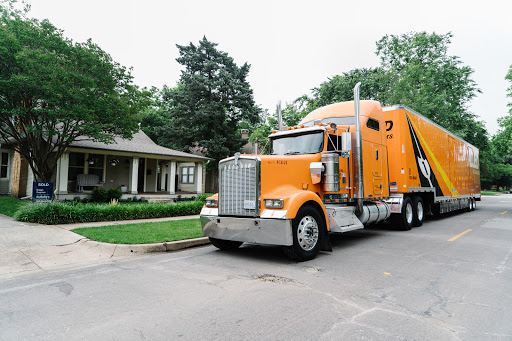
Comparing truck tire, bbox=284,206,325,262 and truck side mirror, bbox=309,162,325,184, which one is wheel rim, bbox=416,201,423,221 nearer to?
truck side mirror, bbox=309,162,325,184

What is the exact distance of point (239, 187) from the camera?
6020 millimetres

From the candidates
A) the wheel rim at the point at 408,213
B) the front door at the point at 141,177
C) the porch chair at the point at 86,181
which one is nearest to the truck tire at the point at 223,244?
the wheel rim at the point at 408,213

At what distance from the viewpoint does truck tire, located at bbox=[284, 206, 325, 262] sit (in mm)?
5695

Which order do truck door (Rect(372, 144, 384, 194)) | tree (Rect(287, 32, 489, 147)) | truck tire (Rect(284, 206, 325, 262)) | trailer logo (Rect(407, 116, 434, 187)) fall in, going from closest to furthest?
1. truck tire (Rect(284, 206, 325, 262))
2. truck door (Rect(372, 144, 384, 194))
3. trailer logo (Rect(407, 116, 434, 187))
4. tree (Rect(287, 32, 489, 147))

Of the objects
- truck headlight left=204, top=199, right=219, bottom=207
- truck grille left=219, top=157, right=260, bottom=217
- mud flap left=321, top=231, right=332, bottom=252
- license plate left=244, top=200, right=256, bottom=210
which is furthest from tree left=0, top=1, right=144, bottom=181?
Result: mud flap left=321, top=231, right=332, bottom=252

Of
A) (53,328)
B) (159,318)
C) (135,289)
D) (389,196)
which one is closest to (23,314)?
(53,328)

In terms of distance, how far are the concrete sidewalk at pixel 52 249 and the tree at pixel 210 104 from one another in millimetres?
19858

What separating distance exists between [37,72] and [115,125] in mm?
3555

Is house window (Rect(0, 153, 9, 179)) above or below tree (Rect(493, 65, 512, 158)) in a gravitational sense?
below

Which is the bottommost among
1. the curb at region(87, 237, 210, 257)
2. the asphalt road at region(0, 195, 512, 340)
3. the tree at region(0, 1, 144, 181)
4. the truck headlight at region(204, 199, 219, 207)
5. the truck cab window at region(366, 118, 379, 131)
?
the asphalt road at region(0, 195, 512, 340)

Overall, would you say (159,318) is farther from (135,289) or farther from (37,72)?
(37,72)

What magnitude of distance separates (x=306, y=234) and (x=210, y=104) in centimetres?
2297

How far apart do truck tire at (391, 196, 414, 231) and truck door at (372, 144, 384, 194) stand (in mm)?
1687

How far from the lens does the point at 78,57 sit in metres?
11.9
